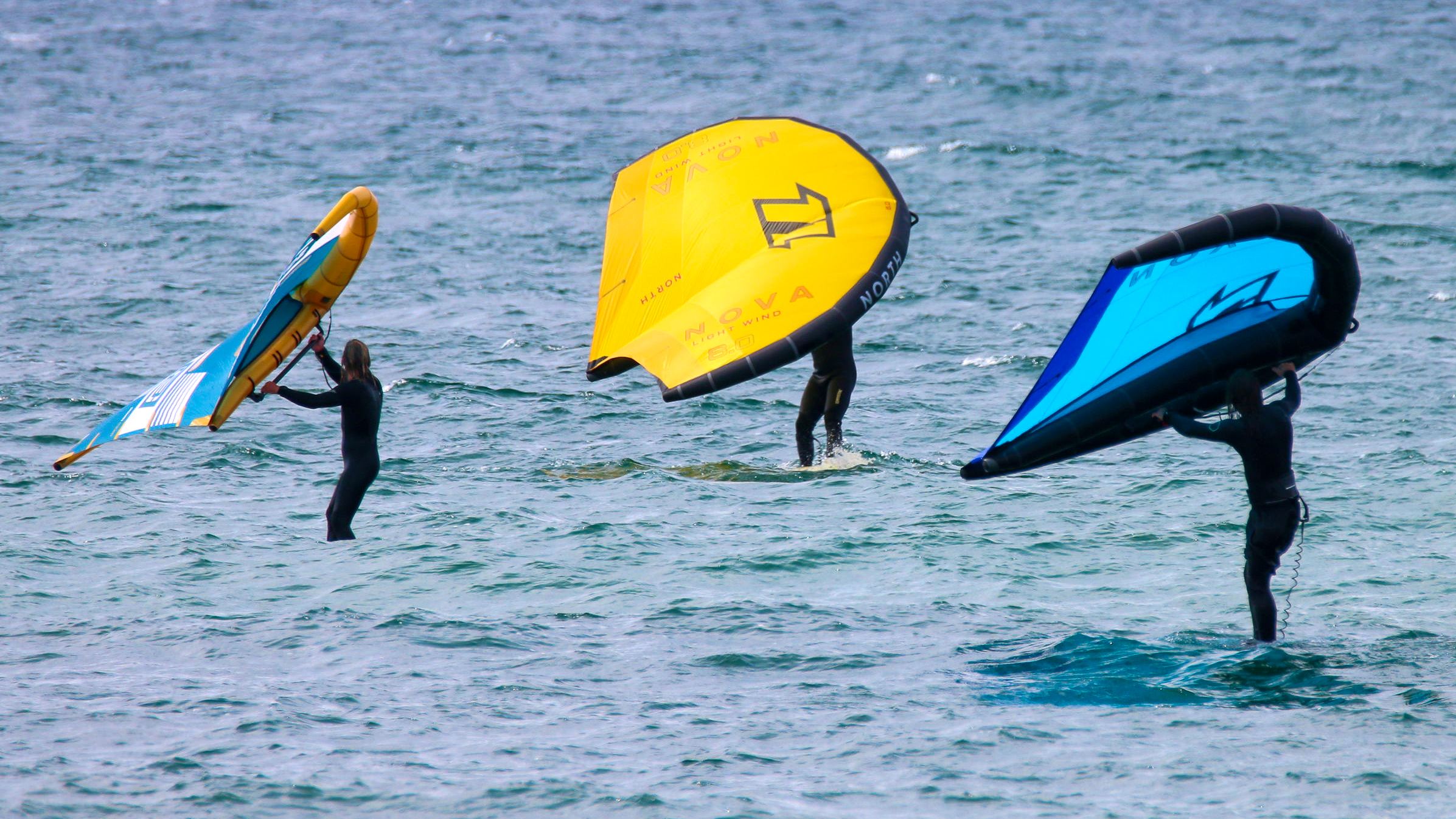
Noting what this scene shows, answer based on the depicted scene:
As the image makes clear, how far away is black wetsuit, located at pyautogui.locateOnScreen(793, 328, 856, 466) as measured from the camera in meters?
15.5

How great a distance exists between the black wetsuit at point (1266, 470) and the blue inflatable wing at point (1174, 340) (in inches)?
21.3

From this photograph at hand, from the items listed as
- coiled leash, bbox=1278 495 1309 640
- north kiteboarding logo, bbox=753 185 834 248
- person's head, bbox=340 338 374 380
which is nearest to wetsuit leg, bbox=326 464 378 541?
person's head, bbox=340 338 374 380

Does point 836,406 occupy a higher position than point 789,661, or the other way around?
point 836,406

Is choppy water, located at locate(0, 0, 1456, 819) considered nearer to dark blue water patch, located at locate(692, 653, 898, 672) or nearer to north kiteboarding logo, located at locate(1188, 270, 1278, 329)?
dark blue water patch, located at locate(692, 653, 898, 672)

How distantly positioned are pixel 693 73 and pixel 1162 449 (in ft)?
104

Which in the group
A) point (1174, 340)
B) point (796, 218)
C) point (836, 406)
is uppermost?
point (796, 218)

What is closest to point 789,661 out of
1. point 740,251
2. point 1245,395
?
point 1245,395

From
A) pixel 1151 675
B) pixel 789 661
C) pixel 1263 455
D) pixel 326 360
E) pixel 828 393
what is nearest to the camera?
pixel 1263 455

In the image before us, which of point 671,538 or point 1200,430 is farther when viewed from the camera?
point 671,538

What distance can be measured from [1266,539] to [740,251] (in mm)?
5535

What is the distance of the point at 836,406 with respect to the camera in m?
16.1

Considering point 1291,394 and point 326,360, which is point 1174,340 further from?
point 326,360

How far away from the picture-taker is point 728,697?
36.1ft

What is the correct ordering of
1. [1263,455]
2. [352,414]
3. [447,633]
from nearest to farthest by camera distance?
1. [1263,455]
2. [447,633]
3. [352,414]
